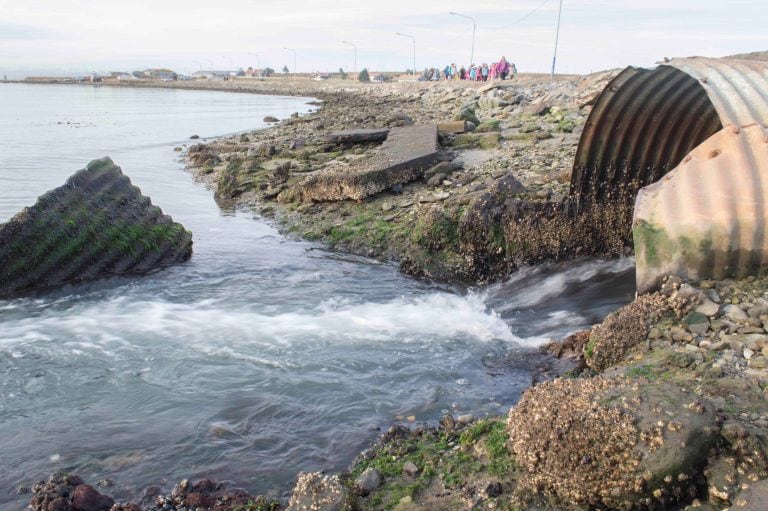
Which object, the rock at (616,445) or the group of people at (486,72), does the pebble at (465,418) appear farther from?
the group of people at (486,72)

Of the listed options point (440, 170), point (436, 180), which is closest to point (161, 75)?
point (440, 170)

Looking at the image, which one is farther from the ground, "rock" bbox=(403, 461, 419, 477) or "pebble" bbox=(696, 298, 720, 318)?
"pebble" bbox=(696, 298, 720, 318)

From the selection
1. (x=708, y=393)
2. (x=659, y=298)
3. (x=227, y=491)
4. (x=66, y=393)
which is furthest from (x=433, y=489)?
(x=66, y=393)

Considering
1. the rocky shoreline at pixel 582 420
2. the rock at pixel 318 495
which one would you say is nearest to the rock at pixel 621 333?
the rocky shoreline at pixel 582 420

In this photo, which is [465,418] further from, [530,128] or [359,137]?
[359,137]

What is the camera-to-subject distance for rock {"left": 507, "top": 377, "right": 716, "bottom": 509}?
11.1 feet

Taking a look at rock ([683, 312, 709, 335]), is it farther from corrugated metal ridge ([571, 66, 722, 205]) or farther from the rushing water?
corrugated metal ridge ([571, 66, 722, 205])

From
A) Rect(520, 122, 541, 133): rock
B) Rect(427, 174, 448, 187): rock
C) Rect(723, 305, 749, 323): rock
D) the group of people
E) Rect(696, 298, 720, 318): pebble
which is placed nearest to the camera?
Rect(723, 305, 749, 323): rock

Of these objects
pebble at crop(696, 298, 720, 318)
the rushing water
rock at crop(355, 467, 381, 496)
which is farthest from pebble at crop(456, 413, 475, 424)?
pebble at crop(696, 298, 720, 318)

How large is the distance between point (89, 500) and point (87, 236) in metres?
6.26

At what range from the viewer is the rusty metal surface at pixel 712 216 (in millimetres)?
6012

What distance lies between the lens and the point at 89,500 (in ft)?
13.5

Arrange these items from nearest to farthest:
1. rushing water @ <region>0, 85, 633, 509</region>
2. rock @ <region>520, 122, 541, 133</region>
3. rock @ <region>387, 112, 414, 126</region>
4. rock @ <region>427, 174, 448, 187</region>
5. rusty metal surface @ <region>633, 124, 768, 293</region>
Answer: rushing water @ <region>0, 85, 633, 509</region> < rusty metal surface @ <region>633, 124, 768, 293</region> < rock @ <region>427, 174, 448, 187</region> < rock @ <region>520, 122, 541, 133</region> < rock @ <region>387, 112, 414, 126</region>

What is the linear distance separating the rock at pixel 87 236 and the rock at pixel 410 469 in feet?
23.0
